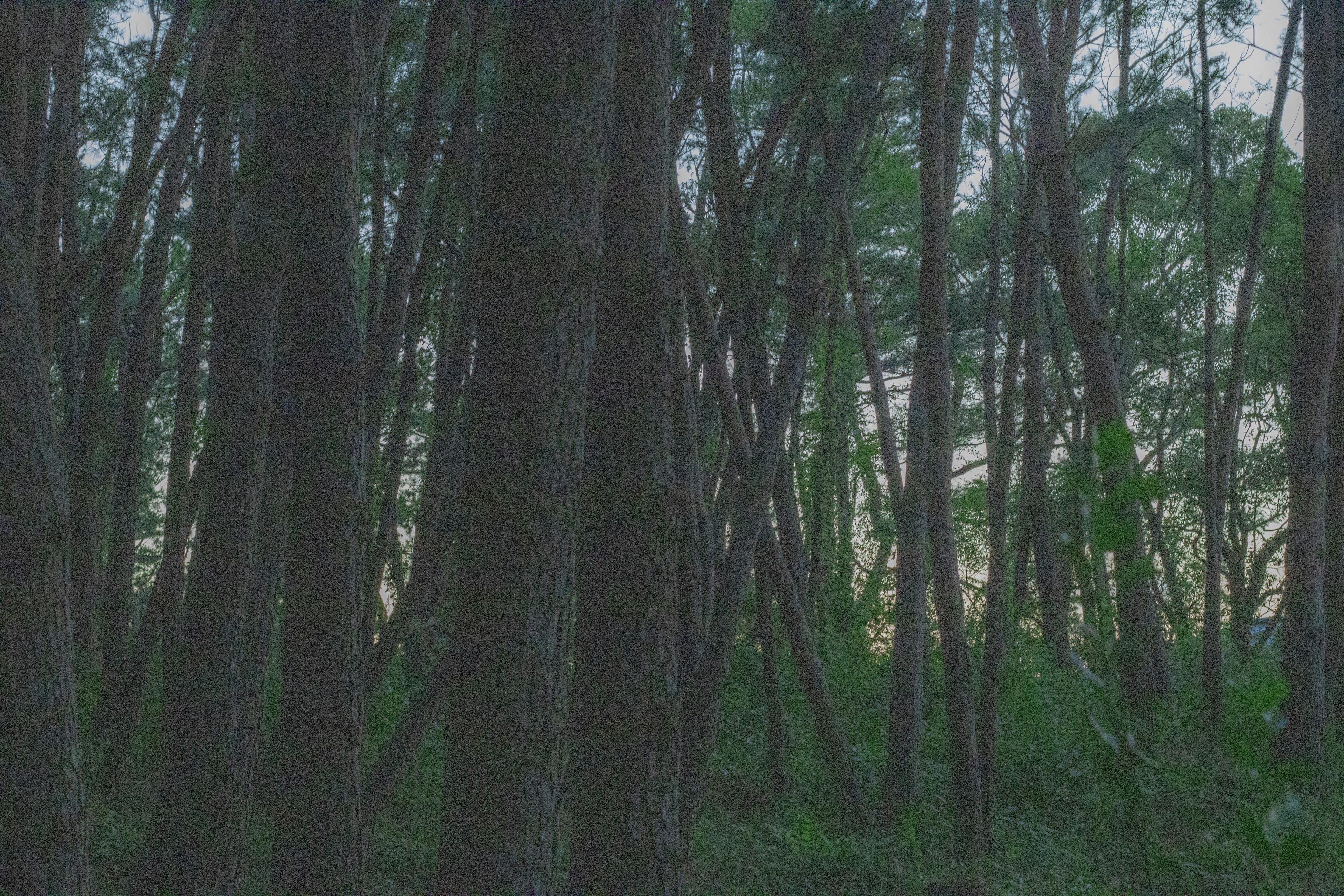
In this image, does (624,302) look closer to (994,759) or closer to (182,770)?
(182,770)

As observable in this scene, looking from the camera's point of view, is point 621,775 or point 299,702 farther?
point 299,702

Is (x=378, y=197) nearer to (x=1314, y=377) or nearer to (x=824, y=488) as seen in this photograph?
(x=824, y=488)

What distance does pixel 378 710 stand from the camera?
9.38m

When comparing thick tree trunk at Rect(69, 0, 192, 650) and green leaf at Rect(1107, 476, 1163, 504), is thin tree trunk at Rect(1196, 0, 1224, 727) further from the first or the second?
green leaf at Rect(1107, 476, 1163, 504)

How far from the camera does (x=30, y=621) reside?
357cm

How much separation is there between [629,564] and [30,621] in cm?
204

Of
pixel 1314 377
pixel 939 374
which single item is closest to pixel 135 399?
pixel 939 374

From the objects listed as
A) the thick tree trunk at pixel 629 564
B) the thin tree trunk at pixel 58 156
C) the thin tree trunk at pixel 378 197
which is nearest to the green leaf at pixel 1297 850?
the thick tree trunk at pixel 629 564

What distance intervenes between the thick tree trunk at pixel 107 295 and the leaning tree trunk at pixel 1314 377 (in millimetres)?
9317

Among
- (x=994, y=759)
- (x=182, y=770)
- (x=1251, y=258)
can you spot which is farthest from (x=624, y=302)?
(x=1251, y=258)

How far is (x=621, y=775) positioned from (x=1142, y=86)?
36.1ft

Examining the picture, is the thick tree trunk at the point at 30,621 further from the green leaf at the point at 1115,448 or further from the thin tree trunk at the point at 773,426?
the green leaf at the point at 1115,448

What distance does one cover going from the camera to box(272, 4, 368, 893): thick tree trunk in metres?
4.91

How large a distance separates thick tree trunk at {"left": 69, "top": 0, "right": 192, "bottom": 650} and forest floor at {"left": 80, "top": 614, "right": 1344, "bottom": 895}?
1.35m
